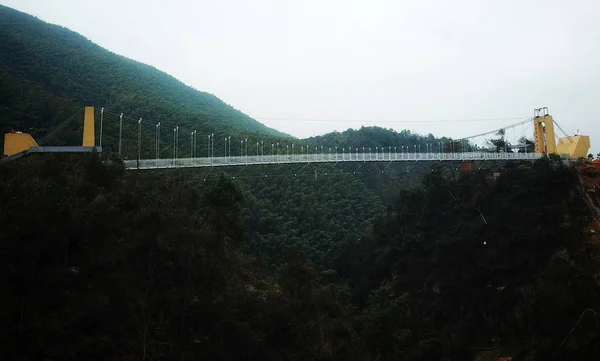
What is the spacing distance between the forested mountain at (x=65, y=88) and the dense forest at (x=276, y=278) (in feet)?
34.9

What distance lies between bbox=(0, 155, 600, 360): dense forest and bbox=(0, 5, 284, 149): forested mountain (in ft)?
34.9

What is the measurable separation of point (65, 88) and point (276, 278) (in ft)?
91.2

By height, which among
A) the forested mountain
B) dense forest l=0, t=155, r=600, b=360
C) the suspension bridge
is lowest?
dense forest l=0, t=155, r=600, b=360

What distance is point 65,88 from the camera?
1465 inches

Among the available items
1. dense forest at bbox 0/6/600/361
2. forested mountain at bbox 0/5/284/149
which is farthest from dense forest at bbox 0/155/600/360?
forested mountain at bbox 0/5/284/149

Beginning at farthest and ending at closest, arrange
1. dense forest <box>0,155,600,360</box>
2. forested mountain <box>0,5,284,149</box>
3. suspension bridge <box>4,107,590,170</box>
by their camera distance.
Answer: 1. forested mountain <box>0,5,284,149</box>
2. suspension bridge <box>4,107,590,170</box>
3. dense forest <box>0,155,600,360</box>

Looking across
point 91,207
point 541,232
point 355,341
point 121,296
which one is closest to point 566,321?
point 541,232

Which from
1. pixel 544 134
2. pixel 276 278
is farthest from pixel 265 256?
pixel 544 134

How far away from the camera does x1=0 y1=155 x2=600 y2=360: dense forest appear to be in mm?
10398

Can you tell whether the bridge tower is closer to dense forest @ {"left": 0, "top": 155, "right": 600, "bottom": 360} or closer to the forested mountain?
dense forest @ {"left": 0, "top": 155, "right": 600, "bottom": 360}

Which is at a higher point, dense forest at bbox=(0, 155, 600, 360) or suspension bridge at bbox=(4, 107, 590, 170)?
suspension bridge at bbox=(4, 107, 590, 170)

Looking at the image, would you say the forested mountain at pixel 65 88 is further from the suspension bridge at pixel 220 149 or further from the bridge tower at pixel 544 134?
the bridge tower at pixel 544 134

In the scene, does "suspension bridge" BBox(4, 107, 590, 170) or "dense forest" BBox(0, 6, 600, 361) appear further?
"suspension bridge" BBox(4, 107, 590, 170)

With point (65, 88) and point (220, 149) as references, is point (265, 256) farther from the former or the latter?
point (65, 88)
